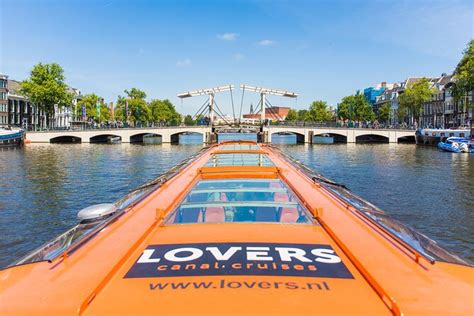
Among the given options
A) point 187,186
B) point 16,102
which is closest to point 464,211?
point 187,186

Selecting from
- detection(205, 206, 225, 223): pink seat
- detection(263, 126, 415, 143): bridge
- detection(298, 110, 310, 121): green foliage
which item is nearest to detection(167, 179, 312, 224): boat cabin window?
detection(205, 206, 225, 223): pink seat

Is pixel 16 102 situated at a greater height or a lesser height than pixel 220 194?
greater

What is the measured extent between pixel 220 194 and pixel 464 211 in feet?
40.0

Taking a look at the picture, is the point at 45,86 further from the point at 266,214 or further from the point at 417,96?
the point at 266,214

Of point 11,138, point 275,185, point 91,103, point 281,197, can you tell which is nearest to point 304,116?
point 91,103

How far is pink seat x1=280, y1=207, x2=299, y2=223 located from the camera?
152 inches

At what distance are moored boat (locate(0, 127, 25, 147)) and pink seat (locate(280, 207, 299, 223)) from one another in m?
56.2

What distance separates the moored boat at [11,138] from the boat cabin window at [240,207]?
55.2 m

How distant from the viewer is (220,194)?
488cm

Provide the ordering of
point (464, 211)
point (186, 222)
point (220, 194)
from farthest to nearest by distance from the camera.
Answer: point (464, 211) < point (220, 194) < point (186, 222)

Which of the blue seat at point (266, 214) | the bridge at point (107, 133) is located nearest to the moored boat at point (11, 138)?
the bridge at point (107, 133)

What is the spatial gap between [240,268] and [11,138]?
59.5 metres

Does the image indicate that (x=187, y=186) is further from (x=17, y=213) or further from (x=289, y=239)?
(x=17, y=213)

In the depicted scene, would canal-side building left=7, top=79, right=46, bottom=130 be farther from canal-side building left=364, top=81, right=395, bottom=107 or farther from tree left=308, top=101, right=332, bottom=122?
canal-side building left=364, top=81, right=395, bottom=107
